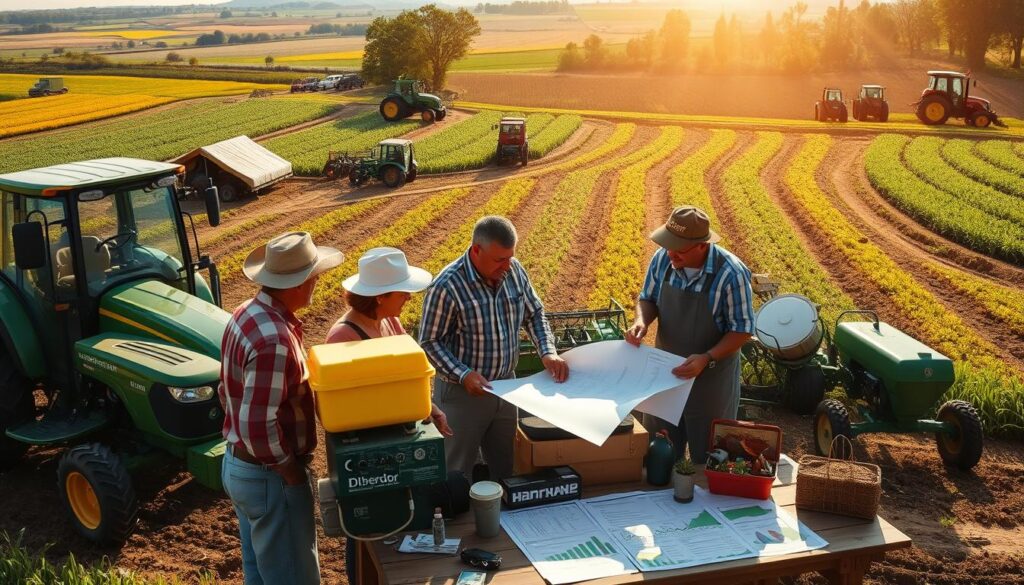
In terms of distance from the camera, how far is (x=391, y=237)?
18156mm

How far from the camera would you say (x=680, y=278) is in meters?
5.94

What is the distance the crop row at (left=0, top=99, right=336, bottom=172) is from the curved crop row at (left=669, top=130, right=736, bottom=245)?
15599 mm

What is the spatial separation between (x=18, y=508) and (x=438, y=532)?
4.77 m

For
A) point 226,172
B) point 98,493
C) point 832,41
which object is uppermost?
point 832,41

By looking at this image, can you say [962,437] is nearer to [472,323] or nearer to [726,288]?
[726,288]

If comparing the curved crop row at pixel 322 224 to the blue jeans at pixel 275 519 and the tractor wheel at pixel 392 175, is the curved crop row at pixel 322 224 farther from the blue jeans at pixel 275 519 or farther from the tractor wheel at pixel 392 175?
the blue jeans at pixel 275 519

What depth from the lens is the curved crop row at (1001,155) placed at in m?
24.5

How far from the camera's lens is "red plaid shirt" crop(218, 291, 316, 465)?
3.99 metres

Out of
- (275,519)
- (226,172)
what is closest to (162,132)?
(226,172)

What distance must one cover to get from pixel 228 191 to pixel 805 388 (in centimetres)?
1730

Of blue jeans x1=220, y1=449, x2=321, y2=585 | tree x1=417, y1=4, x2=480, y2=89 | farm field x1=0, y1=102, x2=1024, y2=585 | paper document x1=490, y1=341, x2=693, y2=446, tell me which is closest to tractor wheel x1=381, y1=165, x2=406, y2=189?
farm field x1=0, y1=102, x2=1024, y2=585

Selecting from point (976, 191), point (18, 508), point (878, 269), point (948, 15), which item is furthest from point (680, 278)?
point (948, 15)

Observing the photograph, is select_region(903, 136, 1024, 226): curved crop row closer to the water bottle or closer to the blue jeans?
the water bottle

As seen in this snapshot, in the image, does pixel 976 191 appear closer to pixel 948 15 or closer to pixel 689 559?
pixel 689 559
